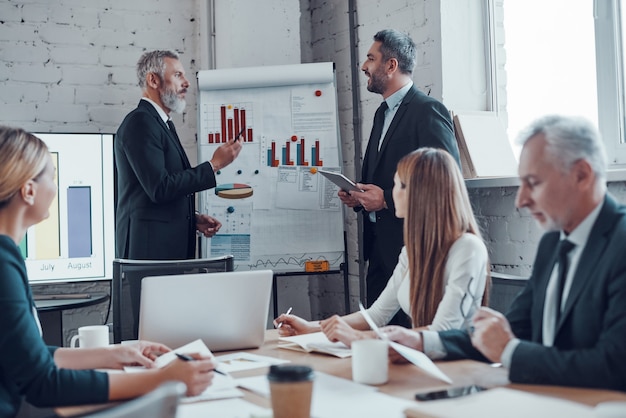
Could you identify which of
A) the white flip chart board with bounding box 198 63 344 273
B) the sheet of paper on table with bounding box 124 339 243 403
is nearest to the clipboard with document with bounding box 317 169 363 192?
the white flip chart board with bounding box 198 63 344 273

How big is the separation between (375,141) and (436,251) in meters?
1.22

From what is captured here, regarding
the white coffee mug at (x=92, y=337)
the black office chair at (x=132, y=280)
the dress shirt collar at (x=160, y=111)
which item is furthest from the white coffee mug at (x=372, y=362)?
the dress shirt collar at (x=160, y=111)

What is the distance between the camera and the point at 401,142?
293 cm

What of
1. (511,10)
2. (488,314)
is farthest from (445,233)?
(511,10)

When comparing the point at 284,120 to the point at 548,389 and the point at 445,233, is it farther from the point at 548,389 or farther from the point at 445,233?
the point at 548,389

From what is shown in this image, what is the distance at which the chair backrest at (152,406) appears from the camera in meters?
0.66

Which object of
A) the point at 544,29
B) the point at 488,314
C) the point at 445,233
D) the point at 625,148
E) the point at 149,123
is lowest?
the point at 488,314

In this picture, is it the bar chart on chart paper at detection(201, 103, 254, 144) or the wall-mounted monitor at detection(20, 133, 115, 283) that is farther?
the bar chart on chart paper at detection(201, 103, 254, 144)

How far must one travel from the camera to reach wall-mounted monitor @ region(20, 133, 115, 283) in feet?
11.0

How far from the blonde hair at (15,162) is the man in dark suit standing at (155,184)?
1410 millimetres

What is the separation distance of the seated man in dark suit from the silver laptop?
21.1 inches

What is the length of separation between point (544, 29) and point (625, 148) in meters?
0.65

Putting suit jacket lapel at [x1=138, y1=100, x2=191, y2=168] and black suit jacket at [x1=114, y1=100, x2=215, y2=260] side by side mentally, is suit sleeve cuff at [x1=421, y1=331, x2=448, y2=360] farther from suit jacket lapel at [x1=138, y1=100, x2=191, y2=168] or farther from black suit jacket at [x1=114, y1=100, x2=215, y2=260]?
suit jacket lapel at [x1=138, y1=100, x2=191, y2=168]

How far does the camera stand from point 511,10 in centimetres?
323
